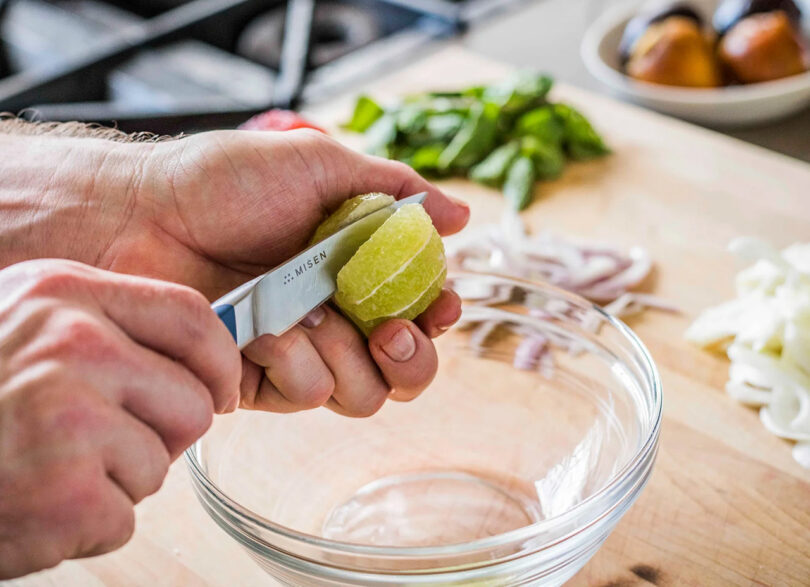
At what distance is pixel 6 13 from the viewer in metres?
2.52

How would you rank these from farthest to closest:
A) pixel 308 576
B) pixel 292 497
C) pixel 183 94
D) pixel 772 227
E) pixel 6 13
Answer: pixel 6 13 < pixel 183 94 < pixel 772 227 < pixel 292 497 < pixel 308 576

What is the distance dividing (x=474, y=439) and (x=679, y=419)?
0.29 metres

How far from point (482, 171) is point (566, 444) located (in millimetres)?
738

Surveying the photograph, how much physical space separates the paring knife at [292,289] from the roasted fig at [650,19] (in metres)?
1.19

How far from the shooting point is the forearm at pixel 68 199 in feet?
3.52

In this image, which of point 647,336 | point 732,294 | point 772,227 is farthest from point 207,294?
point 772,227

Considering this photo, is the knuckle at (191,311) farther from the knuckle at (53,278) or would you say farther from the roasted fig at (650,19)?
the roasted fig at (650,19)

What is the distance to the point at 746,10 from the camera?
194 cm

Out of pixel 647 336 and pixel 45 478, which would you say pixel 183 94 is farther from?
pixel 45 478

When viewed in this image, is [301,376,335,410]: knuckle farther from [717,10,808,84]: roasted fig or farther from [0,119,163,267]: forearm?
[717,10,808,84]: roasted fig

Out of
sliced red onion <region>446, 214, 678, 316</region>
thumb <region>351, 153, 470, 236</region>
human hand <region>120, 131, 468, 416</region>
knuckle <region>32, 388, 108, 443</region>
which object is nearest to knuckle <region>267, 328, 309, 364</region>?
human hand <region>120, 131, 468, 416</region>

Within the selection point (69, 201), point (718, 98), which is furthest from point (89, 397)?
point (718, 98)

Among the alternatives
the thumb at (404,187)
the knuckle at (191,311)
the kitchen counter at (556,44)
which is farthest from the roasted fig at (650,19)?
the knuckle at (191,311)

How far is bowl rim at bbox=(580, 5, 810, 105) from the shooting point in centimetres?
182
